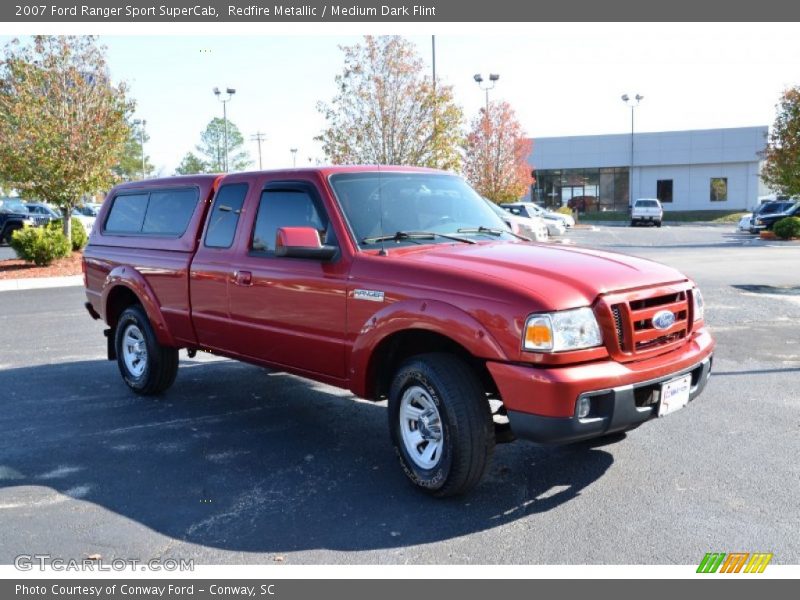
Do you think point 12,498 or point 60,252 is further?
point 60,252

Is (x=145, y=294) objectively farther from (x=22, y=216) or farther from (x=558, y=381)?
(x=22, y=216)

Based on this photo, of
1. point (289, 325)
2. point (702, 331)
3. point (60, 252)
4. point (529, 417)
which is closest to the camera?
point (529, 417)

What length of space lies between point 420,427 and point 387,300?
0.80 meters

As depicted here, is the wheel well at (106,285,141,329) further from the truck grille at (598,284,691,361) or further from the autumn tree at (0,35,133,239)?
the autumn tree at (0,35,133,239)

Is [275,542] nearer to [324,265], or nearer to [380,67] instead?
[324,265]

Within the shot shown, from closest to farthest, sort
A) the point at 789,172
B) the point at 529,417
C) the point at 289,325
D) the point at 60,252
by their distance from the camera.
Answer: the point at 529,417
the point at 289,325
the point at 60,252
the point at 789,172

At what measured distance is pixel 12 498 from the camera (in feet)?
15.0

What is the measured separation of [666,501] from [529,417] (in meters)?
1.12

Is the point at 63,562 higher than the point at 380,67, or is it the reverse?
the point at 380,67

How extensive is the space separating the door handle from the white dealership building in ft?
182

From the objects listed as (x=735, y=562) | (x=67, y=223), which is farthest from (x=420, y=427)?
(x=67, y=223)

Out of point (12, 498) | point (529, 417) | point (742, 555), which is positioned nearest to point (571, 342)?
point (529, 417)

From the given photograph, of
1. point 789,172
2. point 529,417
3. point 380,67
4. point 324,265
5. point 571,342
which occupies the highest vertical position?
point 380,67

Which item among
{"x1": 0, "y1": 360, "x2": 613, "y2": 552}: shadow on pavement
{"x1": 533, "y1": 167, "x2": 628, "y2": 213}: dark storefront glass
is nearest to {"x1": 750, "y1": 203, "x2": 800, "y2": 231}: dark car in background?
{"x1": 533, "y1": 167, "x2": 628, "y2": 213}: dark storefront glass
